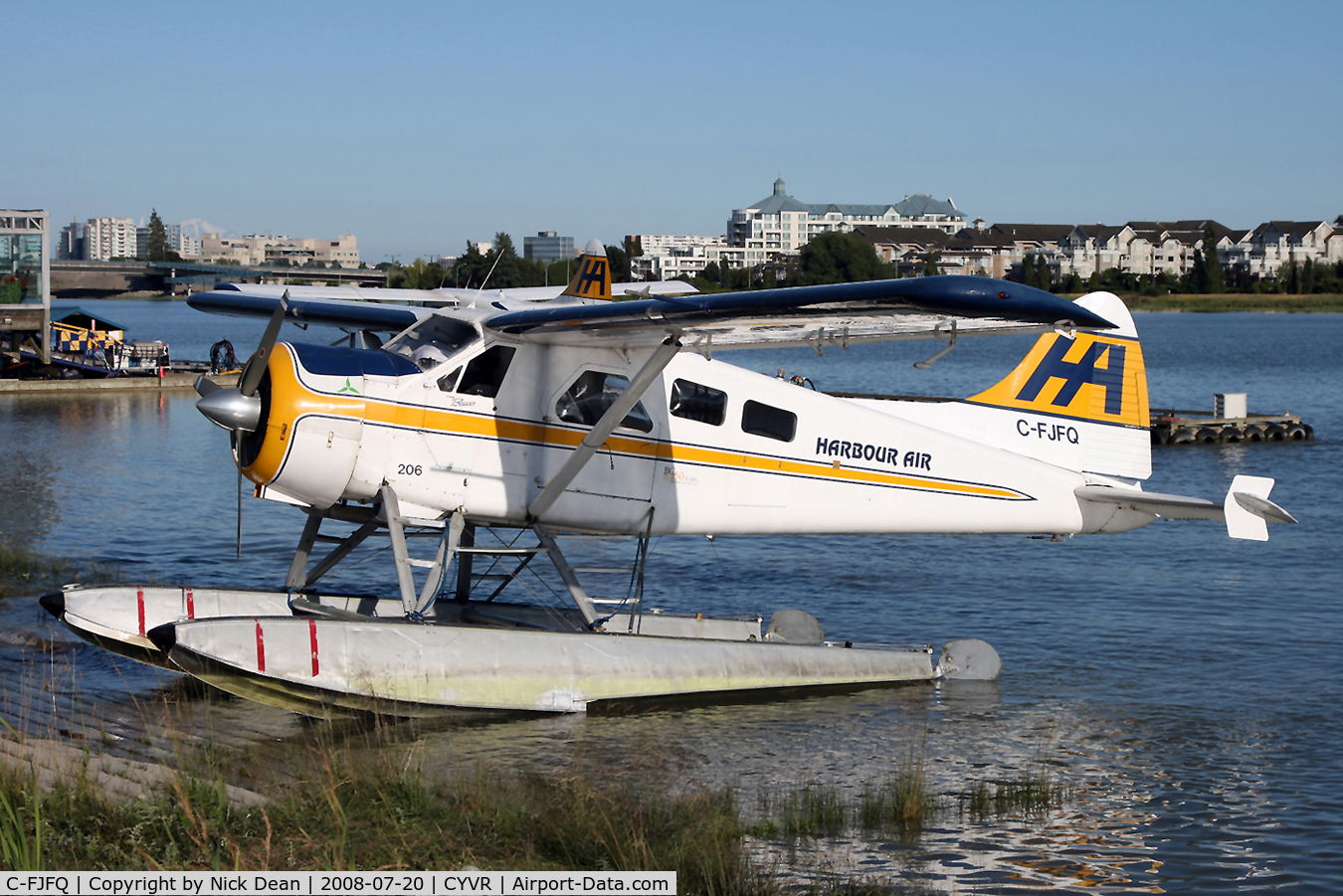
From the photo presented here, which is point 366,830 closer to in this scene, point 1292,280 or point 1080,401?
point 1080,401

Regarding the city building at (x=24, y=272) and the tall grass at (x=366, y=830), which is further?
the city building at (x=24, y=272)

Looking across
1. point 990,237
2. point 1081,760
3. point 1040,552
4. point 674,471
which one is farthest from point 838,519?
point 990,237

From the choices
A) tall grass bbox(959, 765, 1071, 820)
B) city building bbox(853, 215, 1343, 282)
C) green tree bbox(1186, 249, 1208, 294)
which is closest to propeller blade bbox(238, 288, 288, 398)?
tall grass bbox(959, 765, 1071, 820)

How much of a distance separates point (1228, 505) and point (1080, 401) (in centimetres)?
189

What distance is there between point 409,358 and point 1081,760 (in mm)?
5129

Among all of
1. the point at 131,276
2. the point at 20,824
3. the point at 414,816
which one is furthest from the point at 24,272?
the point at 131,276

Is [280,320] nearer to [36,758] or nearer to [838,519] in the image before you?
[36,758]

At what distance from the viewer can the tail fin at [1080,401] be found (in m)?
10.7

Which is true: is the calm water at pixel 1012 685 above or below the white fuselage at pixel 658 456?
below

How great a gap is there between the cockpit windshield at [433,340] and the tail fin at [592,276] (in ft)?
5.36

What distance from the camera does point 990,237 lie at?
17938cm

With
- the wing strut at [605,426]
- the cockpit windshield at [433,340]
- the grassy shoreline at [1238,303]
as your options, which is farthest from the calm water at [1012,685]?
the grassy shoreline at [1238,303]

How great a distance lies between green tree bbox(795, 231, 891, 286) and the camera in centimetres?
12438

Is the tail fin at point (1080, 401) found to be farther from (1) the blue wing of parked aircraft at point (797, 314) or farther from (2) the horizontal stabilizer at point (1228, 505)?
(1) the blue wing of parked aircraft at point (797, 314)
